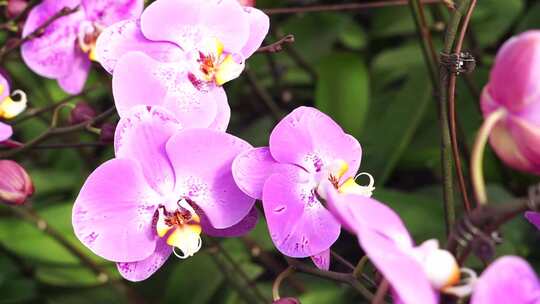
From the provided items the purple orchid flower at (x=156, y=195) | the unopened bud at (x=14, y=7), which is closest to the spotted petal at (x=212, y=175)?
the purple orchid flower at (x=156, y=195)

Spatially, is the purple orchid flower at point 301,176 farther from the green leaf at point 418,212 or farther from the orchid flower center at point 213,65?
the green leaf at point 418,212

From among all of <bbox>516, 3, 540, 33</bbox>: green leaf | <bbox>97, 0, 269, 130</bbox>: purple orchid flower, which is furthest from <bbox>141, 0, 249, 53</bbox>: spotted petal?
<bbox>516, 3, 540, 33</bbox>: green leaf

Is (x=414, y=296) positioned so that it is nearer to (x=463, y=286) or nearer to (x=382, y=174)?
(x=463, y=286)

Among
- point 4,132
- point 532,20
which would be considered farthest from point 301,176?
point 532,20

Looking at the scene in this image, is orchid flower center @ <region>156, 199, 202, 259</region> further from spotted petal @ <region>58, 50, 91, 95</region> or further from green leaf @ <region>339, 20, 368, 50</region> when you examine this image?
green leaf @ <region>339, 20, 368, 50</region>

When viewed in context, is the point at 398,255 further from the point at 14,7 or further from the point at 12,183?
the point at 14,7
